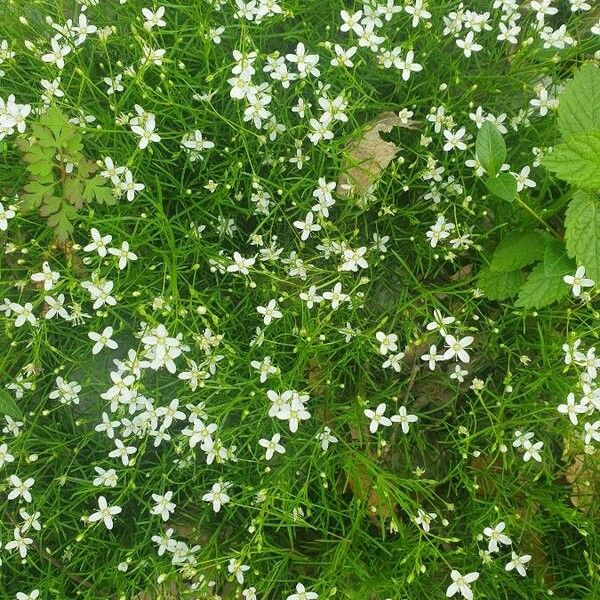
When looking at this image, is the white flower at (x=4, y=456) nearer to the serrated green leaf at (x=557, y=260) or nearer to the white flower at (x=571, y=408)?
the white flower at (x=571, y=408)

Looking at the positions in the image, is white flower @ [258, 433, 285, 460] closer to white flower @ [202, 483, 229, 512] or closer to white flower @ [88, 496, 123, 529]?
white flower @ [202, 483, 229, 512]

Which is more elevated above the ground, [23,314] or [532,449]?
[23,314]

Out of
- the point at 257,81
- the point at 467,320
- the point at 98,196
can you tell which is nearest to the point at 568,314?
the point at 467,320

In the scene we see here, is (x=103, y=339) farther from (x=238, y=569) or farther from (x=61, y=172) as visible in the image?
(x=238, y=569)

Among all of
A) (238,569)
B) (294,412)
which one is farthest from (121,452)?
(294,412)

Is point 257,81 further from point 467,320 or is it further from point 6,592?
point 6,592
